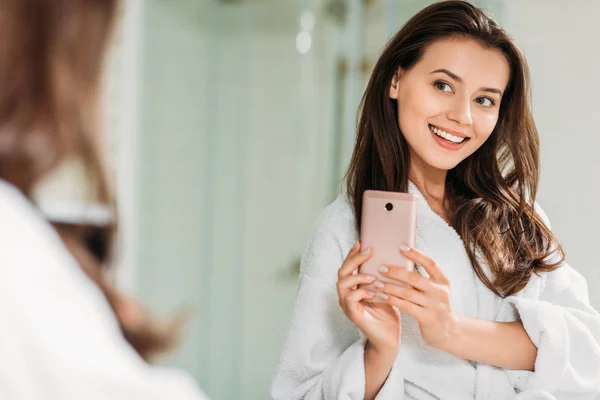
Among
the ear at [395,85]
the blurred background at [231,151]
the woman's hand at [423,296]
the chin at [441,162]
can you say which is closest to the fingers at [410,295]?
the woman's hand at [423,296]

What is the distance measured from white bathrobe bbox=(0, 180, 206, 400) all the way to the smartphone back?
607mm

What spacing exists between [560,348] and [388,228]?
304mm

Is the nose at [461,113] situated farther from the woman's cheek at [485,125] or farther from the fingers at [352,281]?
the fingers at [352,281]

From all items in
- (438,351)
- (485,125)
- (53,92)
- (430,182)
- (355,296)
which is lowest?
(438,351)

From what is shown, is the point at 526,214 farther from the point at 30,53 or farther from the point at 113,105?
the point at 113,105

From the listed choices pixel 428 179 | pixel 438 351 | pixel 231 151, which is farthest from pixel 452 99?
pixel 231 151

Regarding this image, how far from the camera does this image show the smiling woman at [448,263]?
3.24 ft

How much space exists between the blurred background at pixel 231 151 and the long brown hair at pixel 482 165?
788 millimetres

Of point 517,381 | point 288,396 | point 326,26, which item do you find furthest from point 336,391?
point 326,26

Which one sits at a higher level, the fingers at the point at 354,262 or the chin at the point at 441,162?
the chin at the point at 441,162

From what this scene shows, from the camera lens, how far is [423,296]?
96cm

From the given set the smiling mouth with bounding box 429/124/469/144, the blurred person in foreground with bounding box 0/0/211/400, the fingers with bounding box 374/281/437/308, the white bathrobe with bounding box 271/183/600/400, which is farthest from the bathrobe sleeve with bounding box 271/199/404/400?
the blurred person in foreground with bounding box 0/0/211/400

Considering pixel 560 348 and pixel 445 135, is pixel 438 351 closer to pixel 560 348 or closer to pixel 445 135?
pixel 560 348

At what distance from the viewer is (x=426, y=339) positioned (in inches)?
39.1
